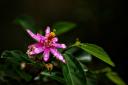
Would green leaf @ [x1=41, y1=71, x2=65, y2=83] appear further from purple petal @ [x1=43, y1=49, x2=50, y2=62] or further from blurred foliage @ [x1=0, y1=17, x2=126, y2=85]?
purple petal @ [x1=43, y1=49, x2=50, y2=62]

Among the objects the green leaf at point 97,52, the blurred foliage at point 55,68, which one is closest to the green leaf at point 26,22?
the blurred foliage at point 55,68

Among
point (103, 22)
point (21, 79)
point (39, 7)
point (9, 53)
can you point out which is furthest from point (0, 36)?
point (9, 53)

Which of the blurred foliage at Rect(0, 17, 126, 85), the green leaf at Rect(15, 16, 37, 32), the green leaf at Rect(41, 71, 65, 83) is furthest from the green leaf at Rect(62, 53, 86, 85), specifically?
the green leaf at Rect(15, 16, 37, 32)

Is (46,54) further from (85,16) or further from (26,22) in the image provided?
(85,16)

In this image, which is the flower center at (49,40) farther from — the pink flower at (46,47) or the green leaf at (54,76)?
the green leaf at (54,76)

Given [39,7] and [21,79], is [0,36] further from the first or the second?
[21,79]

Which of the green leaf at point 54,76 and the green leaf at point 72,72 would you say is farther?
the green leaf at point 54,76

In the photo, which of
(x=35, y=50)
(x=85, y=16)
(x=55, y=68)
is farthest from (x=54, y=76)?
(x=85, y=16)
